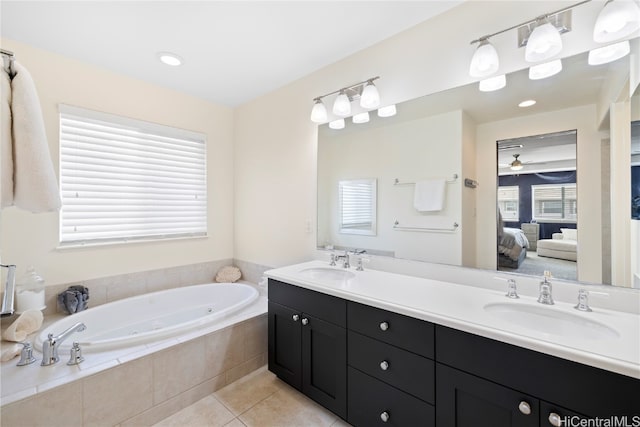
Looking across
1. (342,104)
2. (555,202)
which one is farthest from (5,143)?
(555,202)

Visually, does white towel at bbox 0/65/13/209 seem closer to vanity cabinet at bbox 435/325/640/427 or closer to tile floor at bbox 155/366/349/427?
tile floor at bbox 155/366/349/427

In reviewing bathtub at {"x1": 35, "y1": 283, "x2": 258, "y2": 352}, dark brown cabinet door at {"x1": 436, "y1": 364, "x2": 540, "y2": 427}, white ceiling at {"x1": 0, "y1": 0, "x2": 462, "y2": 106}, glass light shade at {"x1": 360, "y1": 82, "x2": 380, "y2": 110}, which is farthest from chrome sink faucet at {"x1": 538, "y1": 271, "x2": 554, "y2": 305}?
bathtub at {"x1": 35, "y1": 283, "x2": 258, "y2": 352}

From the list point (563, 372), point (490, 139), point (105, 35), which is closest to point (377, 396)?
point (563, 372)

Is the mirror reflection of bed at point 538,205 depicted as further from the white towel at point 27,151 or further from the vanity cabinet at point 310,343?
the white towel at point 27,151

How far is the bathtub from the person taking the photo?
1693 mm

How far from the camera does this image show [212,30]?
5.83ft

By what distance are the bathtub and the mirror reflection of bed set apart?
195 centimetres

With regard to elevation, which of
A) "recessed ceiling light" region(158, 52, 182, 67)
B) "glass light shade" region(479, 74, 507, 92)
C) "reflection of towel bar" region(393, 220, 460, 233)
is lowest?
"reflection of towel bar" region(393, 220, 460, 233)

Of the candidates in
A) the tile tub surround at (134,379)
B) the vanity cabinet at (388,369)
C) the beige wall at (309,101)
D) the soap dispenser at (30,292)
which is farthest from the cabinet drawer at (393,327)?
the soap dispenser at (30,292)

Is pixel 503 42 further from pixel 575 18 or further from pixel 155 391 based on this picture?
pixel 155 391

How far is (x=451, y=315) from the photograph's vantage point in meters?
1.12

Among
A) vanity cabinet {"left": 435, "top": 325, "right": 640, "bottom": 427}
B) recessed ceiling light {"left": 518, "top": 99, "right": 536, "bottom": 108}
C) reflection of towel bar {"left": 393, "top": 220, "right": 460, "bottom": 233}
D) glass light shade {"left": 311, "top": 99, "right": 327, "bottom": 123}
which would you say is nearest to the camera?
vanity cabinet {"left": 435, "top": 325, "right": 640, "bottom": 427}

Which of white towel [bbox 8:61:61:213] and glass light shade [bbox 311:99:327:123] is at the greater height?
glass light shade [bbox 311:99:327:123]

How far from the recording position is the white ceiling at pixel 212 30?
1.58 metres
